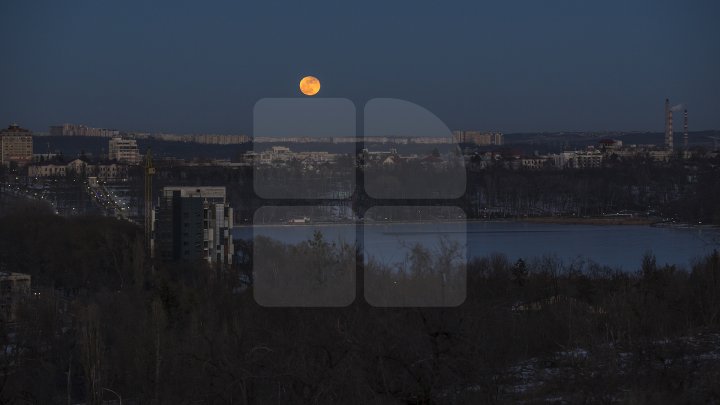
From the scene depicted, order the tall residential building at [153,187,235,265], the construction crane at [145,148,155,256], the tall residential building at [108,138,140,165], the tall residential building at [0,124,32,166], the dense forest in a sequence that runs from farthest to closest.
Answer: the tall residential building at [0,124,32,166]
the tall residential building at [108,138,140,165]
the construction crane at [145,148,155,256]
the tall residential building at [153,187,235,265]
the dense forest

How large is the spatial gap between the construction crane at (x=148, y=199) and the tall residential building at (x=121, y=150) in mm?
2241

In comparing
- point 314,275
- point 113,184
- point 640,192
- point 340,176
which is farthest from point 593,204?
point 314,275

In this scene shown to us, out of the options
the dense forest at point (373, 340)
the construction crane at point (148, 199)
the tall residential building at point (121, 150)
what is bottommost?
the dense forest at point (373, 340)

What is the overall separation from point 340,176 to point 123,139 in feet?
40.5

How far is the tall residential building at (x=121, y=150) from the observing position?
1902 cm

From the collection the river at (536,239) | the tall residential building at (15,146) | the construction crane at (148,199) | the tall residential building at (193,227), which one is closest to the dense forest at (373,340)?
the river at (536,239)

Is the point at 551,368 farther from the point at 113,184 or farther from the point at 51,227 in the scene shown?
the point at 113,184

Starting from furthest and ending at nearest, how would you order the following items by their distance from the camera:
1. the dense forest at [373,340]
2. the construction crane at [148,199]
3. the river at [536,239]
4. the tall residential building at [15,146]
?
the tall residential building at [15,146]
the construction crane at [148,199]
the river at [536,239]
the dense forest at [373,340]

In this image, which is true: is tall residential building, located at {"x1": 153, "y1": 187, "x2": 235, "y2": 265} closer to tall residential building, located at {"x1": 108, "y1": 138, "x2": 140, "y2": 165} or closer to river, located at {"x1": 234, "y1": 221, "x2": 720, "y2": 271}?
river, located at {"x1": 234, "y1": 221, "x2": 720, "y2": 271}

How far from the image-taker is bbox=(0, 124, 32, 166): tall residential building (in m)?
22.5

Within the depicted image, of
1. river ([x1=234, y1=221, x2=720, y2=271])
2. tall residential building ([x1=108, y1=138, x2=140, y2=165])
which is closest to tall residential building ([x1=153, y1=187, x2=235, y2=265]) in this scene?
river ([x1=234, y1=221, x2=720, y2=271])

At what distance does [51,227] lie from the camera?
12758 mm

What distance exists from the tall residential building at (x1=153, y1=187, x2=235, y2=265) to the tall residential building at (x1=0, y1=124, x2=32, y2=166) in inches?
397

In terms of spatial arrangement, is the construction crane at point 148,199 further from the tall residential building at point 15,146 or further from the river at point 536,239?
the tall residential building at point 15,146
